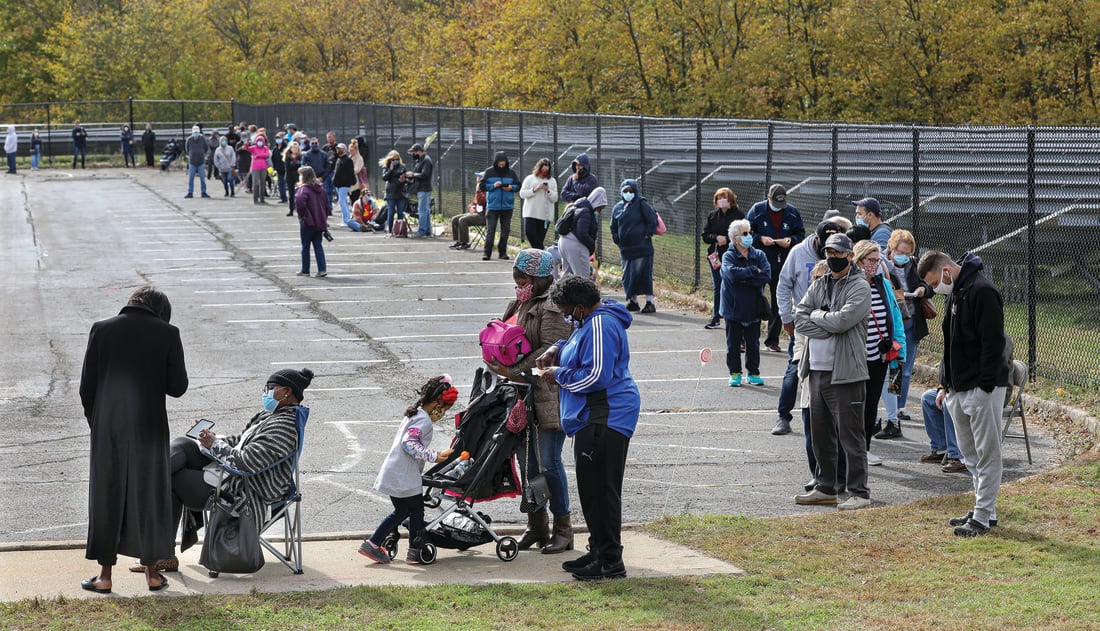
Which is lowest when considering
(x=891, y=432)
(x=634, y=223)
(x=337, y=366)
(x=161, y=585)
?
(x=161, y=585)

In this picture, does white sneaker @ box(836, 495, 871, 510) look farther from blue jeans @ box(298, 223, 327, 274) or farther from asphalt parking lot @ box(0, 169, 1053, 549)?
blue jeans @ box(298, 223, 327, 274)

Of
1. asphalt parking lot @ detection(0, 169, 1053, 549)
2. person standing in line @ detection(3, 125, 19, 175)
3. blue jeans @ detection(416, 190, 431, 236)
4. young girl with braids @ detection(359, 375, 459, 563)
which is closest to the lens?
young girl with braids @ detection(359, 375, 459, 563)

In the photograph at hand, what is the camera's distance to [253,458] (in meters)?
7.81

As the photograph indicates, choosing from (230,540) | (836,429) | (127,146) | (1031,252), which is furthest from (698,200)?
(127,146)

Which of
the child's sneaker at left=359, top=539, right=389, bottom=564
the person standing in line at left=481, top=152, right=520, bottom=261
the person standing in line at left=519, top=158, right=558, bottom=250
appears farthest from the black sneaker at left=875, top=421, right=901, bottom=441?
the person standing in line at left=481, top=152, right=520, bottom=261

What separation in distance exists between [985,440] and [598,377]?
9.37ft

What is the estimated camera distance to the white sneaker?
959 centimetres

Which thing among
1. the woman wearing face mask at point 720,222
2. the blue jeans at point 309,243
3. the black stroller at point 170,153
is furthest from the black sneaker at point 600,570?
the black stroller at point 170,153

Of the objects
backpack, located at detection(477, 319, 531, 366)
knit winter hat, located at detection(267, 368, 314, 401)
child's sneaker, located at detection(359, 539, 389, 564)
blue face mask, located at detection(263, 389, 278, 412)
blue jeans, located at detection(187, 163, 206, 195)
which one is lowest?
child's sneaker, located at detection(359, 539, 389, 564)

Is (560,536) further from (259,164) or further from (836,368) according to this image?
(259,164)

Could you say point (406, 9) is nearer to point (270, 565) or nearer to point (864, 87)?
point (864, 87)

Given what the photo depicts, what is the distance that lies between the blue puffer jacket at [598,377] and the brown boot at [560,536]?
952 millimetres

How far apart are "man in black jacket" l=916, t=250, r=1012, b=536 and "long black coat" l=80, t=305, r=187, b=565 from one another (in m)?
4.99

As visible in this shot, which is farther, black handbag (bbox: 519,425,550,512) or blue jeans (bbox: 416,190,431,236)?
blue jeans (bbox: 416,190,431,236)
